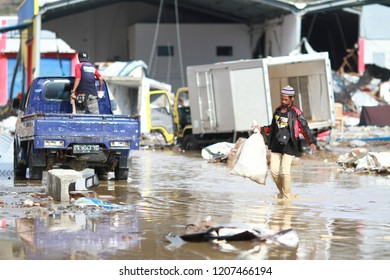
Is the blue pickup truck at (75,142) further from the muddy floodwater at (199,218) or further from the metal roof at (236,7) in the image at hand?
the metal roof at (236,7)

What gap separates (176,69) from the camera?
52156 millimetres

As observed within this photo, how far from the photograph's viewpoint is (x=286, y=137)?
14461 millimetres

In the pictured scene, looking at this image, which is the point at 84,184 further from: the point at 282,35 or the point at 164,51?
the point at 164,51

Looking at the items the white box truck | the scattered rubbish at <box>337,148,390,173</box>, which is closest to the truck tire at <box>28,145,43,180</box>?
the scattered rubbish at <box>337,148,390,173</box>

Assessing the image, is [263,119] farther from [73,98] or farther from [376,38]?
[376,38]

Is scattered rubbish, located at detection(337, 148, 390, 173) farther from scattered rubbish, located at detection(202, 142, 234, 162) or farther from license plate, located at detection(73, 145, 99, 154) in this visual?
license plate, located at detection(73, 145, 99, 154)

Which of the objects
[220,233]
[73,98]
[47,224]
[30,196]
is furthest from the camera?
[73,98]

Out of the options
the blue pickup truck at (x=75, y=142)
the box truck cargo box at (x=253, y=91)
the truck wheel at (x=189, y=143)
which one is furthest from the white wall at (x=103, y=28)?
the blue pickup truck at (x=75, y=142)

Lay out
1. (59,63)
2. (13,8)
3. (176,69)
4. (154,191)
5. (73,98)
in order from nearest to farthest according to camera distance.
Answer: (154,191), (73,98), (59,63), (13,8), (176,69)

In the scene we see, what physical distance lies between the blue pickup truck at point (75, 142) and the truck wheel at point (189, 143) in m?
12.3

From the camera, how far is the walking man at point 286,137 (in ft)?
47.5

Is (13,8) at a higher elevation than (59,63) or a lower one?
higher

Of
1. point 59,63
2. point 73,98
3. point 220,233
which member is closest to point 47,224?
point 220,233
